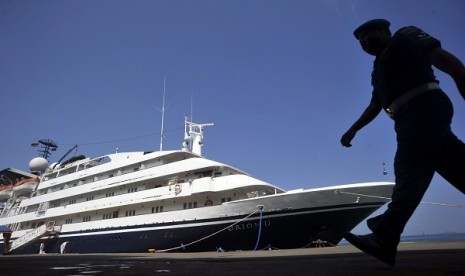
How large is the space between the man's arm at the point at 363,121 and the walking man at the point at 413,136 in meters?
0.48

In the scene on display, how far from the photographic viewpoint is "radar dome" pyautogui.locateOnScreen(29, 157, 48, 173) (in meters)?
35.1

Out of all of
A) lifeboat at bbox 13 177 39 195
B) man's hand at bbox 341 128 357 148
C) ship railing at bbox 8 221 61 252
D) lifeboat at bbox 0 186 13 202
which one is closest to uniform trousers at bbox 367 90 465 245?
man's hand at bbox 341 128 357 148

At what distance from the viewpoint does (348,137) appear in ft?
10.0

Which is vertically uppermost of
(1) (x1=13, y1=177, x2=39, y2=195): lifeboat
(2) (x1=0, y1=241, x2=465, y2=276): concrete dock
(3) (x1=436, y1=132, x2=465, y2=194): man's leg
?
(1) (x1=13, y1=177, x2=39, y2=195): lifeboat

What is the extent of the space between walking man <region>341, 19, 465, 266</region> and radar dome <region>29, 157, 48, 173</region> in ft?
135

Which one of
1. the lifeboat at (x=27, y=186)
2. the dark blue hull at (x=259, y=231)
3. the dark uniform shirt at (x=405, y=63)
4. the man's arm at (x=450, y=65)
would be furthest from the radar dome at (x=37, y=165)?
the man's arm at (x=450, y=65)

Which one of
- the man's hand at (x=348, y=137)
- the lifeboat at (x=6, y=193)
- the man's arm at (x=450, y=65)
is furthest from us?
the lifeboat at (x=6, y=193)

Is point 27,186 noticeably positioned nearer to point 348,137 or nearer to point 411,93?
point 348,137

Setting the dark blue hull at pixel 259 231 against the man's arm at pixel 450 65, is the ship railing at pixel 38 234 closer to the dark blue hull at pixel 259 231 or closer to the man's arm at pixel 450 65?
the dark blue hull at pixel 259 231

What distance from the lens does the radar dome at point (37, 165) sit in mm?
35125

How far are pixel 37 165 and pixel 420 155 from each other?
41.7m

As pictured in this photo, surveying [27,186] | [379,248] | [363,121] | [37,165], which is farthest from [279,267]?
[37,165]

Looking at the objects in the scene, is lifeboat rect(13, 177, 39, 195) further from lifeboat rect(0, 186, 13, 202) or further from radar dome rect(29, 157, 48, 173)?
radar dome rect(29, 157, 48, 173)

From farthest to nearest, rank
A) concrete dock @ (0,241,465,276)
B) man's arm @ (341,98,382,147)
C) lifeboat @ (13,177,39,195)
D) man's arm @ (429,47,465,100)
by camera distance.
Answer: lifeboat @ (13,177,39,195)
man's arm @ (341,98,382,147)
concrete dock @ (0,241,465,276)
man's arm @ (429,47,465,100)
